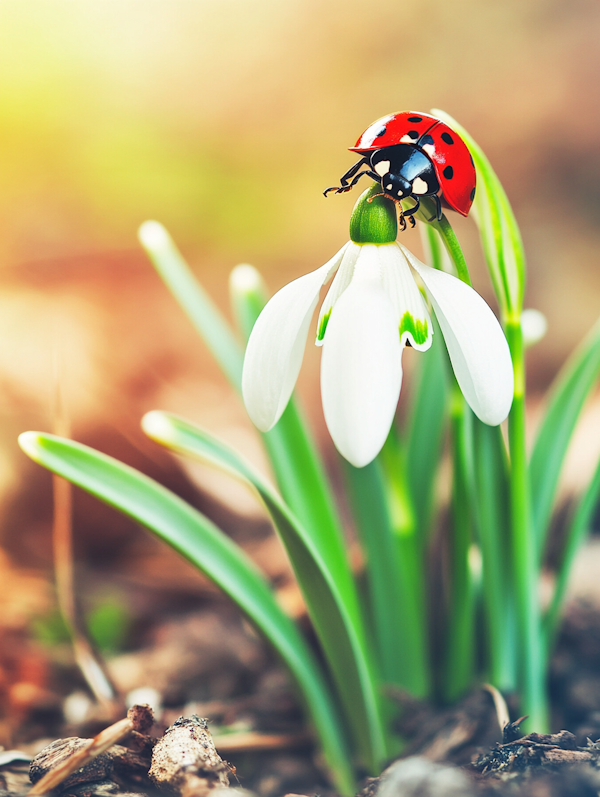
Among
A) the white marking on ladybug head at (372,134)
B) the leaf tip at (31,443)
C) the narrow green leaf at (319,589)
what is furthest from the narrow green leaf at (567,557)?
the leaf tip at (31,443)

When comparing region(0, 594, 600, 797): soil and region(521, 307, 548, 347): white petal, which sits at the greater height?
region(521, 307, 548, 347): white petal

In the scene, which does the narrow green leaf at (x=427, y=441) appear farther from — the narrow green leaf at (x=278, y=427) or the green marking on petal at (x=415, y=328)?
the green marking on petal at (x=415, y=328)

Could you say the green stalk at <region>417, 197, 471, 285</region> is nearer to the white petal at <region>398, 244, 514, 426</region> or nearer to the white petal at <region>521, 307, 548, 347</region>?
the white petal at <region>398, 244, 514, 426</region>

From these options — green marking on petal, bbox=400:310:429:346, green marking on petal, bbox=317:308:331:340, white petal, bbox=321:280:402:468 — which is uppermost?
green marking on petal, bbox=317:308:331:340

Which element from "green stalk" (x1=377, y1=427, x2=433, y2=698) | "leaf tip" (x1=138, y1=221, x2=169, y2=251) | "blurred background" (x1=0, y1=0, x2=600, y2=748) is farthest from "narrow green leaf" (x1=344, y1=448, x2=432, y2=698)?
"blurred background" (x1=0, y1=0, x2=600, y2=748)

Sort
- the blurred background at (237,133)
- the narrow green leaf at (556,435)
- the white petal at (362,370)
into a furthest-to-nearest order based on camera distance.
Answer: the blurred background at (237,133) → the narrow green leaf at (556,435) → the white petal at (362,370)

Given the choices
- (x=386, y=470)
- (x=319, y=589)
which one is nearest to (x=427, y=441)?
(x=386, y=470)
